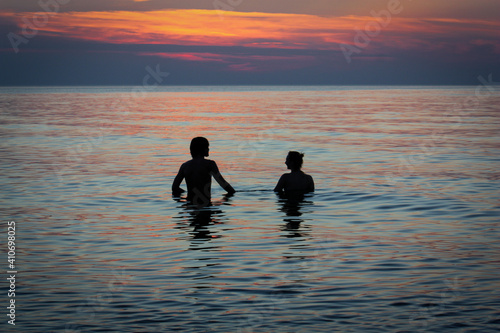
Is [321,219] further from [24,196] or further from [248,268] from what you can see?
[24,196]

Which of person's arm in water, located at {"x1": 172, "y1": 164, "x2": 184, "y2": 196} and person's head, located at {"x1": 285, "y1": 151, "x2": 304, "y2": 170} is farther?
person's head, located at {"x1": 285, "y1": 151, "x2": 304, "y2": 170}

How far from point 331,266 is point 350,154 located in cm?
1891

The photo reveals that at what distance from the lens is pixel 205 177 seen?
15.6 metres

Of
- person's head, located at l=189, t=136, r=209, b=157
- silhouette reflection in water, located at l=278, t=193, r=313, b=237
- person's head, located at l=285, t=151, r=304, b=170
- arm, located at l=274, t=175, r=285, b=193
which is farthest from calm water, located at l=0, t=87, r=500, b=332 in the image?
person's head, located at l=189, t=136, r=209, b=157

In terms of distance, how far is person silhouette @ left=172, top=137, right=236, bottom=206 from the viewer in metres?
15.0

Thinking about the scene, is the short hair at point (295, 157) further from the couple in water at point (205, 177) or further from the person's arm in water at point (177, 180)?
the person's arm in water at point (177, 180)

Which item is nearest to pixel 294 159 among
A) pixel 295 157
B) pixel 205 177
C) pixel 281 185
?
pixel 295 157

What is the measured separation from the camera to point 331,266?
9.91 metres

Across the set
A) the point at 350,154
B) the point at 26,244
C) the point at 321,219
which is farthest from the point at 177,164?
the point at 26,244

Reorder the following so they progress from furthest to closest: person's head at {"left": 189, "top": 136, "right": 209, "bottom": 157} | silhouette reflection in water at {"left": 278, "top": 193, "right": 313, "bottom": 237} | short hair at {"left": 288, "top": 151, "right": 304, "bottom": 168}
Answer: short hair at {"left": 288, "top": 151, "right": 304, "bottom": 168}
person's head at {"left": 189, "top": 136, "right": 209, "bottom": 157}
silhouette reflection in water at {"left": 278, "top": 193, "right": 313, "bottom": 237}

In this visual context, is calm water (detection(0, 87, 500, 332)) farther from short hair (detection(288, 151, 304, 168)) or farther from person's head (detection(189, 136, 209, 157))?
person's head (detection(189, 136, 209, 157))

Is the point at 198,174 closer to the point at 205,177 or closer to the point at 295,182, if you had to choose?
the point at 205,177

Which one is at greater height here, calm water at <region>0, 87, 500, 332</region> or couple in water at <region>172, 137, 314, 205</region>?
couple in water at <region>172, 137, 314, 205</region>

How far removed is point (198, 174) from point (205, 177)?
194mm
